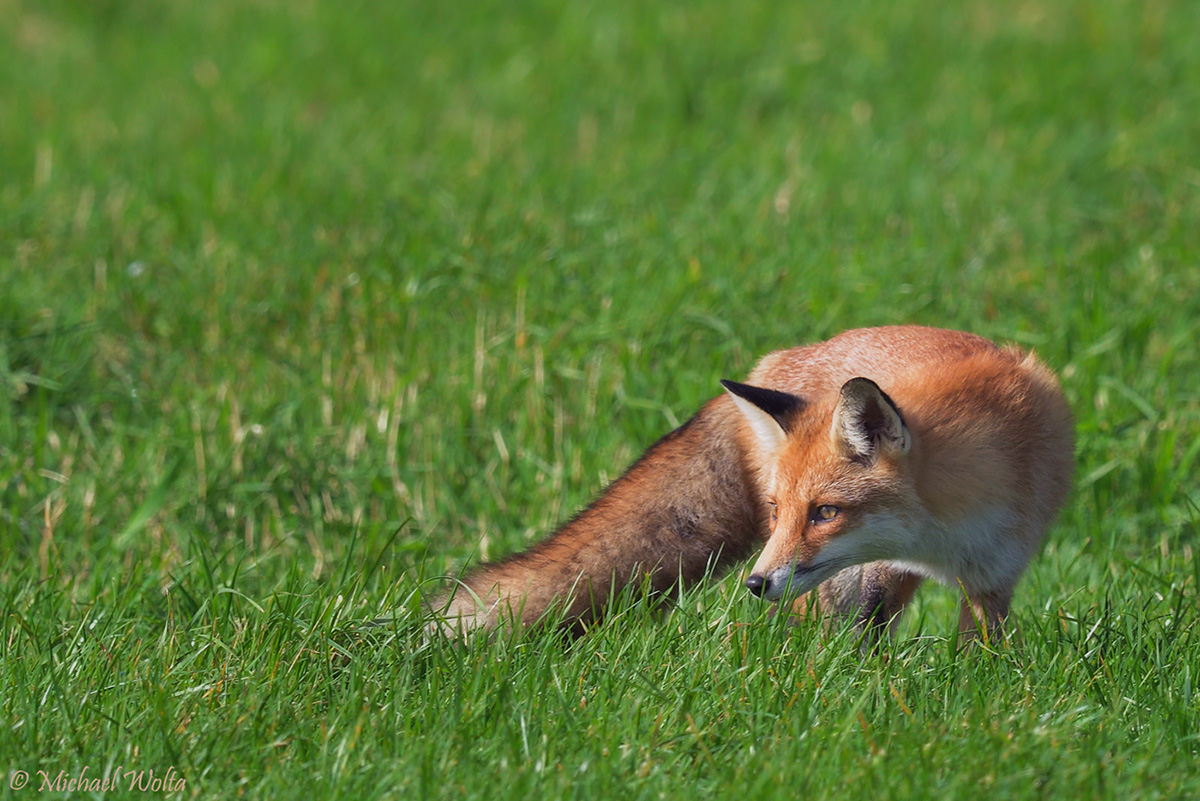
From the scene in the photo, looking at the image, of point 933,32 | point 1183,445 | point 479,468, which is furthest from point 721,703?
point 933,32

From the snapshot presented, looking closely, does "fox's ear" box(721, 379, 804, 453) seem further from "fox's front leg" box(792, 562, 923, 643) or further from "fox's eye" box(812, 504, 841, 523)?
"fox's front leg" box(792, 562, 923, 643)

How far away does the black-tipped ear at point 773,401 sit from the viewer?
154 inches

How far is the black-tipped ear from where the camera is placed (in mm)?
3902

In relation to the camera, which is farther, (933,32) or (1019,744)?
(933,32)

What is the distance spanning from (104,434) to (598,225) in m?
3.07

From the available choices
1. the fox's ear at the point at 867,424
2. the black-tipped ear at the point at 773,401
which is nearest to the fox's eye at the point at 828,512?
the fox's ear at the point at 867,424

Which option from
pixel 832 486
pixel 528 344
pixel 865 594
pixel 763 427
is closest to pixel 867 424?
pixel 832 486

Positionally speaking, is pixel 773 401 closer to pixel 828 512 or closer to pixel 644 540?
pixel 828 512

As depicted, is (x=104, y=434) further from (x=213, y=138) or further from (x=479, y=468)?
(x=213, y=138)

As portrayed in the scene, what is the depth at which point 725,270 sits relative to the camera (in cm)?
660

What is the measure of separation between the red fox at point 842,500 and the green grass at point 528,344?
0.62 feet

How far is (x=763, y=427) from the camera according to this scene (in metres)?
4.16

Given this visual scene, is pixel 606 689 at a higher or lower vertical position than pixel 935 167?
lower

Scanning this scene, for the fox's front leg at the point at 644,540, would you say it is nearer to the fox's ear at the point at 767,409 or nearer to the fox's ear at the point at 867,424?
the fox's ear at the point at 767,409
